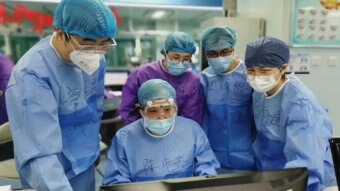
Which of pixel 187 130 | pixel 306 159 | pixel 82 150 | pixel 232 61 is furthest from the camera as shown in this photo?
pixel 232 61

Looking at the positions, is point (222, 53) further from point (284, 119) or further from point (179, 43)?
point (284, 119)

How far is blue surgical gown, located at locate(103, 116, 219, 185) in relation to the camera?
4.54 ft

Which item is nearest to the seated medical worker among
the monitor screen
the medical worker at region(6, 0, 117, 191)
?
the medical worker at region(6, 0, 117, 191)

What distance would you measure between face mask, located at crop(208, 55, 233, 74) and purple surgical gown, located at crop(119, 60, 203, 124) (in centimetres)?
17

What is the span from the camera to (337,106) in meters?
2.64

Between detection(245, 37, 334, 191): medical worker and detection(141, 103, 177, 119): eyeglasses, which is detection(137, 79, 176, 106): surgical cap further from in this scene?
detection(245, 37, 334, 191): medical worker

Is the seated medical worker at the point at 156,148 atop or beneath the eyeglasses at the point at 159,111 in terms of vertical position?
beneath

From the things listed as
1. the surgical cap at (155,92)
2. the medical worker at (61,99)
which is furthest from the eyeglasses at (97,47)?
the surgical cap at (155,92)

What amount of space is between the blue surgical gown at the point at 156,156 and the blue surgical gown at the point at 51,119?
0.12 metres

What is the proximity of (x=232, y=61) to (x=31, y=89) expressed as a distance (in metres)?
1.08

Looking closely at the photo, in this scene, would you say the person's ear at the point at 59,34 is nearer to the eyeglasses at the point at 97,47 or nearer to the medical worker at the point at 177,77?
the eyeglasses at the point at 97,47

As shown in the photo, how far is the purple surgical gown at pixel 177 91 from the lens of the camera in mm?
1779

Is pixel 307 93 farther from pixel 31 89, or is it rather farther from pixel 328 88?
pixel 328 88

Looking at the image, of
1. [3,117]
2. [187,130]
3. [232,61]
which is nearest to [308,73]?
[232,61]
